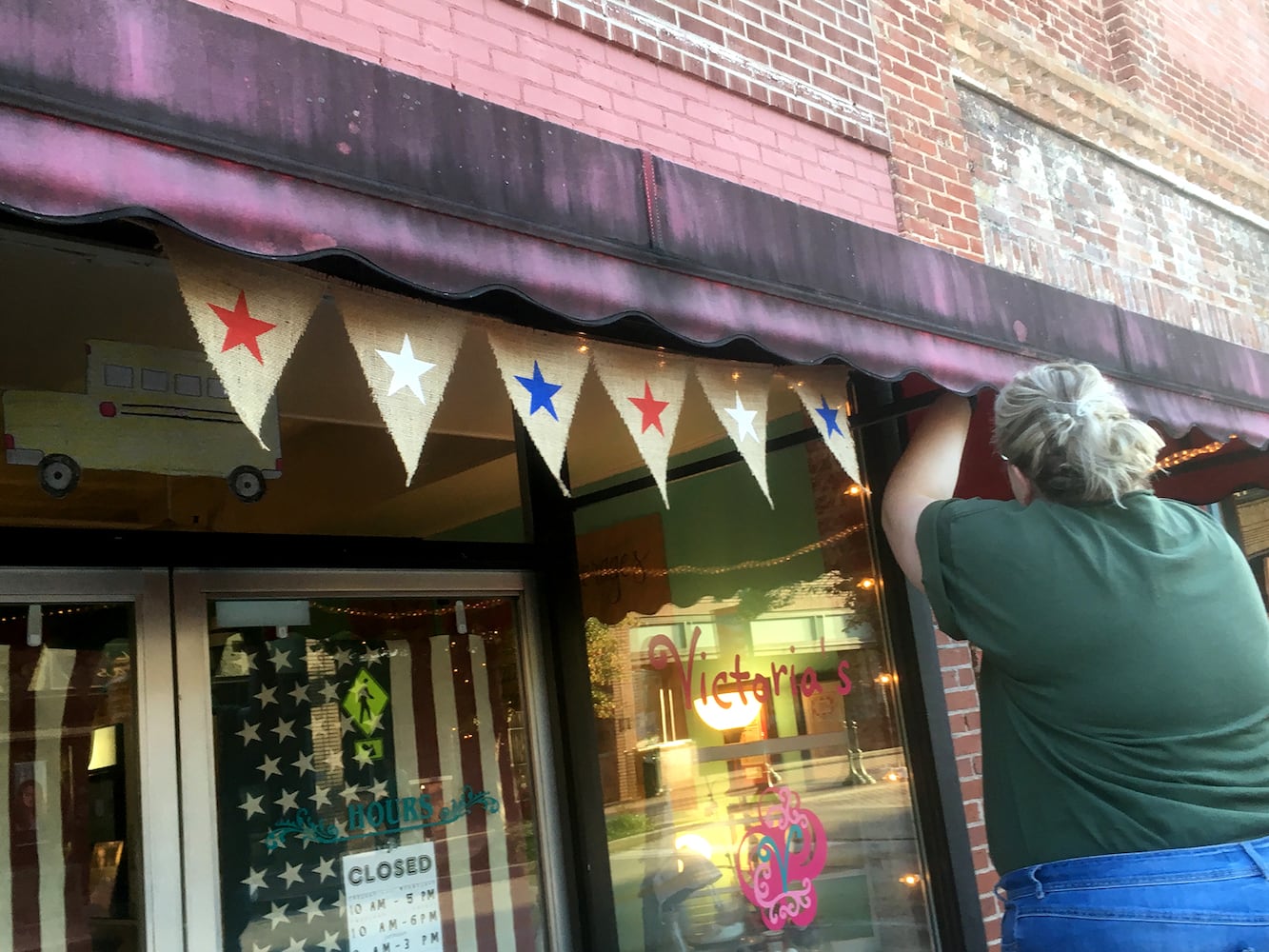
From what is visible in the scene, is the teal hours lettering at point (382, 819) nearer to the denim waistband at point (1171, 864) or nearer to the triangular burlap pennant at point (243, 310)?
the triangular burlap pennant at point (243, 310)

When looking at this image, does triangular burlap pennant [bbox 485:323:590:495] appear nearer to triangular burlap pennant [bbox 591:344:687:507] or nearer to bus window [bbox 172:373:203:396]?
triangular burlap pennant [bbox 591:344:687:507]

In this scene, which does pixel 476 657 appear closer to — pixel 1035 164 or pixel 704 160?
pixel 704 160

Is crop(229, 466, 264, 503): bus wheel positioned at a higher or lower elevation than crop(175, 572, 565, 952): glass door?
higher

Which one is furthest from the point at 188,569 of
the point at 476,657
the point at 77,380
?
the point at 476,657

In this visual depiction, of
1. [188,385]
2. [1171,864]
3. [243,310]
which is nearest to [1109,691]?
[1171,864]

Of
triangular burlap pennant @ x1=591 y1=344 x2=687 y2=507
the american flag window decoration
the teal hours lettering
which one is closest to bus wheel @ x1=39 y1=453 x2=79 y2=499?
the american flag window decoration

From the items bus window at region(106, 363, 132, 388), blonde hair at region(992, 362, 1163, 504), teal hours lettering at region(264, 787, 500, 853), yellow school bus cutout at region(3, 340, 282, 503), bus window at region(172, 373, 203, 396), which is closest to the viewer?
blonde hair at region(992, 362, 1163, 504)

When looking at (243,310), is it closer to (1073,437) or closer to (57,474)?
(57,474)

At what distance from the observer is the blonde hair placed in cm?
219

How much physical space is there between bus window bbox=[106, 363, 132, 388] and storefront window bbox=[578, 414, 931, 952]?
1835 mm

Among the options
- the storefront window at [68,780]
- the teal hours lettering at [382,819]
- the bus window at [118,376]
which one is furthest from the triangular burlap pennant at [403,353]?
the teal hours lettering at [382,819]

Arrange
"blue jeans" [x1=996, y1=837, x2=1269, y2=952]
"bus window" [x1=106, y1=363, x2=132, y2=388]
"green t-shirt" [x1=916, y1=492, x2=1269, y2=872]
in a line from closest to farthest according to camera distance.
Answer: "blue jeans" [x1=996, y1=837, x2=1269, y2=952] → "green t-shirt" [x1=916, y1=492, x2=1269, y2=872] → "bus window" [x1=106, y1=363, x2=132, y2=388]

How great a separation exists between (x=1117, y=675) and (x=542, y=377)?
1.46 meters

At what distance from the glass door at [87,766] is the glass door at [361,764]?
0.31 ft
